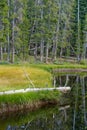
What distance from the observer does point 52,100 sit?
26.1 m

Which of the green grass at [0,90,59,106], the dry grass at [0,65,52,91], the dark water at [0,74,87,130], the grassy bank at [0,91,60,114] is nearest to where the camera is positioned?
the dark water at [0,74,87,130]

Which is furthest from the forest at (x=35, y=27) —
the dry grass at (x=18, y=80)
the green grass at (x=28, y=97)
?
the green grass at (x=28, y=97)

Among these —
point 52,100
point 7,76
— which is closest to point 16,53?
point 7,76

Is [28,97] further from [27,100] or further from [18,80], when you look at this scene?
[18,80]

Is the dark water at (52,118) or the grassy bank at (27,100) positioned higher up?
the grassy bank at (27,100)

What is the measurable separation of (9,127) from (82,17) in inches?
2699

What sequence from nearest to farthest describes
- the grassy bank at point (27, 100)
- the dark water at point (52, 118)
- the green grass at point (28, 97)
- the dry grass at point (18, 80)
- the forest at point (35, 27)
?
the dark water at point (52, 118)
the grassy bank at point (27, 100)
the green grass at point (28, 97)
the dry grass at point (18, 80)
the forest at point (35, 27)

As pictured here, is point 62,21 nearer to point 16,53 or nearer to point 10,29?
point 16,53

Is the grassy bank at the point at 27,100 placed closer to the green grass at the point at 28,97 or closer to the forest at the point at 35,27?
the green grass at the point at 28,97

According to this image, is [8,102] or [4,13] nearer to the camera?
[8,102]

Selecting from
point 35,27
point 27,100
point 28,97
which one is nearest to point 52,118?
point 27,100

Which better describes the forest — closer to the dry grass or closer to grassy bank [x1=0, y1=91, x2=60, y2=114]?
the dry grass

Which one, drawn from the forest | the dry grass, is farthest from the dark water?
the forest

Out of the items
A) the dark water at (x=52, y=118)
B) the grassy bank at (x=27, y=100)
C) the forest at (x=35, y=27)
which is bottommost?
the dark water at (x=52, y=118)
